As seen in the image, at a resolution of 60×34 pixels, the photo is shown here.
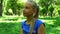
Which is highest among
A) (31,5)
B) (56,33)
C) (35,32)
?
(31,5)

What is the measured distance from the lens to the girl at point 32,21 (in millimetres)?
2607

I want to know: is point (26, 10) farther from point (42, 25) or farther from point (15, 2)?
point (15, 2)

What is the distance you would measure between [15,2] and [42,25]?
27164 mm

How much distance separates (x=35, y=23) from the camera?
8.61 feet

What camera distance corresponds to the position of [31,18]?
268 centimetres

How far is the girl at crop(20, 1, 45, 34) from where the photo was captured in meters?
2.61

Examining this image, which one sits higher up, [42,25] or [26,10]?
[26,10]

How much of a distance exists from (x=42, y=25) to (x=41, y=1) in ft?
90.0

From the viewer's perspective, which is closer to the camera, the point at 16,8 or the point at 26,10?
the point at 26,10

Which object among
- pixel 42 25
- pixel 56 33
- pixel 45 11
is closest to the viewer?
pixel 42 25

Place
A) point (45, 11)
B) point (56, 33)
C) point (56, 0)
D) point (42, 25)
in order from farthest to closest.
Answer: point (56, 0) < point (45, 11) < point (56, 33) < point (42, 25)

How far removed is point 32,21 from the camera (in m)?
2.66

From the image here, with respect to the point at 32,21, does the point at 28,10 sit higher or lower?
higher

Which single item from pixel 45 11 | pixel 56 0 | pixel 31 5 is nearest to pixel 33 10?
pixel 31 5
